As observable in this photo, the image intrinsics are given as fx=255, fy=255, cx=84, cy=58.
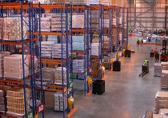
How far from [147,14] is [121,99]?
120 ft

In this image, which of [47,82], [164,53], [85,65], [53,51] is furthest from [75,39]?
[164,53]

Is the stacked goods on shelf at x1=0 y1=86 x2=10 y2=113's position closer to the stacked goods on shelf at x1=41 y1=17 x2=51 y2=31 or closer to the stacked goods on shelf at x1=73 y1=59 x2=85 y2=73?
the stacked goods on shelf at x1=41 y1=17 x2=51 y2=31

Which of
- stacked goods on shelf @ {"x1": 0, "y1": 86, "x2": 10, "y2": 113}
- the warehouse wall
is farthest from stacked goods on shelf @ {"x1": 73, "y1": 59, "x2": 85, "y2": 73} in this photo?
the warehouse wall

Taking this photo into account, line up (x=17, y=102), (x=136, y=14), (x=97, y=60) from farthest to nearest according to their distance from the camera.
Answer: (x=136, y=14), (x=97, y=60), (x=17, y=102)

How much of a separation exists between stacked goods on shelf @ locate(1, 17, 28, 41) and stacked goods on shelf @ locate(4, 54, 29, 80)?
712 millimetres

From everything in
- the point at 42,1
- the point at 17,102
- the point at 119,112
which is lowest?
the point at 119,112

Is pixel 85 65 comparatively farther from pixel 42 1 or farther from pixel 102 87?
pixel 42 1

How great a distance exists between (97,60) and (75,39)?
3.56 m

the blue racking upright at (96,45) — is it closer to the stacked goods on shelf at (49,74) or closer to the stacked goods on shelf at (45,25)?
the stacked goods on shelf at (49,74)

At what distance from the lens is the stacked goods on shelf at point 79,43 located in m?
14.1

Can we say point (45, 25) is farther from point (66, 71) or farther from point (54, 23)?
point (66, 71)

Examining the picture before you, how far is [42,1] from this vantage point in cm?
1148

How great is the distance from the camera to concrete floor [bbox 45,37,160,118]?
39.3 feet

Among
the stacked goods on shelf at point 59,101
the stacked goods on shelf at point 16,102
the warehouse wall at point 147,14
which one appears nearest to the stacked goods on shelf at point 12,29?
the stacked goods on shelf at point 16,102
